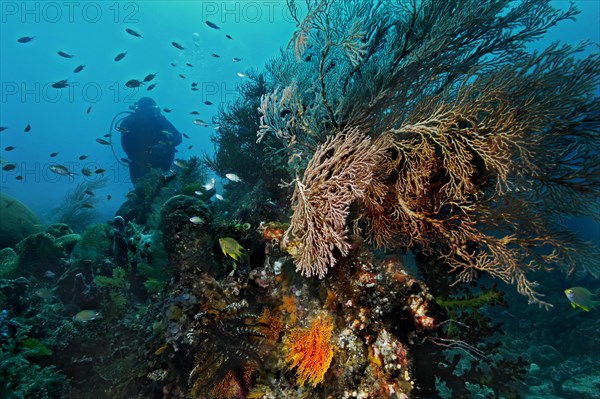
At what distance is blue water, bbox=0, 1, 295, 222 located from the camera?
6831 cm

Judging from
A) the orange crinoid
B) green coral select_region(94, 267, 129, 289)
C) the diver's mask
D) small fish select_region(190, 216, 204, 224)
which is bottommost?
the orange crinoid

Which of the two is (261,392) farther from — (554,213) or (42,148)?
(42,148)

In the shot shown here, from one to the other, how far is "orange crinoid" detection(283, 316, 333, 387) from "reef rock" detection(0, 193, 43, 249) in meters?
13.4

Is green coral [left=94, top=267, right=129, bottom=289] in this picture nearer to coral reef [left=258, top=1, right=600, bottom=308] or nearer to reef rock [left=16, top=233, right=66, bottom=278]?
reef rock [left=16, top=233, right=66, bottom=278]

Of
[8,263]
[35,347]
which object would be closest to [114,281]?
[35,347]

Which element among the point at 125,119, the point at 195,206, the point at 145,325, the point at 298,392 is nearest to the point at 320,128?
the point at 195,206

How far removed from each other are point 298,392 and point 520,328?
12.6m

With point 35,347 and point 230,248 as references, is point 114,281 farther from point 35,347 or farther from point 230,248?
point 230,248

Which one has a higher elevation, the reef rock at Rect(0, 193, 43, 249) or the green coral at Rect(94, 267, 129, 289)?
the reef rock at Rect(0, 193, 43, 249)

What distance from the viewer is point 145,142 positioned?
1759 cm

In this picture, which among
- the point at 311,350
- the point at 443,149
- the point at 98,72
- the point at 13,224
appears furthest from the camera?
the point at 98,72

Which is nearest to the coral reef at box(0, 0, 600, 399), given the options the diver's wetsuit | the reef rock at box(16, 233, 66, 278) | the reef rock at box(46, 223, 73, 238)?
the reef rock at box(16, 233, 66, 278)

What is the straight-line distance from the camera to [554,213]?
4312 millimetres

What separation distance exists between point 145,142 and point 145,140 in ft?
0.44
